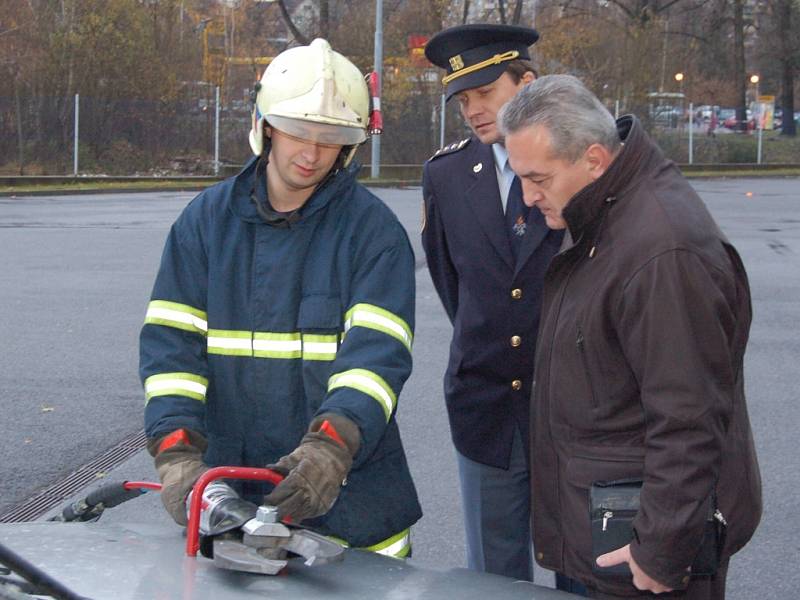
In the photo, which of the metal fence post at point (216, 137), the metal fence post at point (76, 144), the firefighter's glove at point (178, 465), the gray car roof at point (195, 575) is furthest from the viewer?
the metal fence post at point (216, 137)

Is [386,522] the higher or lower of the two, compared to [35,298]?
higher

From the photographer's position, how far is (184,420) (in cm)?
258

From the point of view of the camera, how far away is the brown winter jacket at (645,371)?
7.50 feet

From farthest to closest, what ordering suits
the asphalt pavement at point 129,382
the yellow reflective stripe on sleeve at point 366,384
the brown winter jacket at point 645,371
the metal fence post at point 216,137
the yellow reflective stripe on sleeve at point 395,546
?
the metal fence post at point 216,137 → the asphalt pavement at point 129,382 → the yellow reflective stripe on sleeve at point 395,546 → the yellow reflective stripe on sleeve at point 366,384 → the brown winter jacket at point 645,371

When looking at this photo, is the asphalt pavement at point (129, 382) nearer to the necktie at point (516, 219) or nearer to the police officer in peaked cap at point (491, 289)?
the police officer in peaked cap at point (491, 289)

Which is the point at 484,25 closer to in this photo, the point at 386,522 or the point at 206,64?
the point at 386,522

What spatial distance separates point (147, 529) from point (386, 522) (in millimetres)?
630

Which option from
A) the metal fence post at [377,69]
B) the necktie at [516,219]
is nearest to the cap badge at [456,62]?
the necktie at [516,219]

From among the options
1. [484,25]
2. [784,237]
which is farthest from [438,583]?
[784,237]

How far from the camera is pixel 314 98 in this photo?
8.63 ft

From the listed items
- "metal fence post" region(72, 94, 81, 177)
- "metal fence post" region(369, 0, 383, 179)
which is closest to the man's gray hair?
"metal fence post" region(369, 0, 383, 179)

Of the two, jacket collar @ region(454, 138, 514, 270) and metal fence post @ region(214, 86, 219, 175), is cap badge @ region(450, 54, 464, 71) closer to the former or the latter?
jacket collar @ region(454, 138, 514, 270)

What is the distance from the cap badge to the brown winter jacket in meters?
0.75

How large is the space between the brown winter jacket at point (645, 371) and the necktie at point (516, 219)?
56 cm
